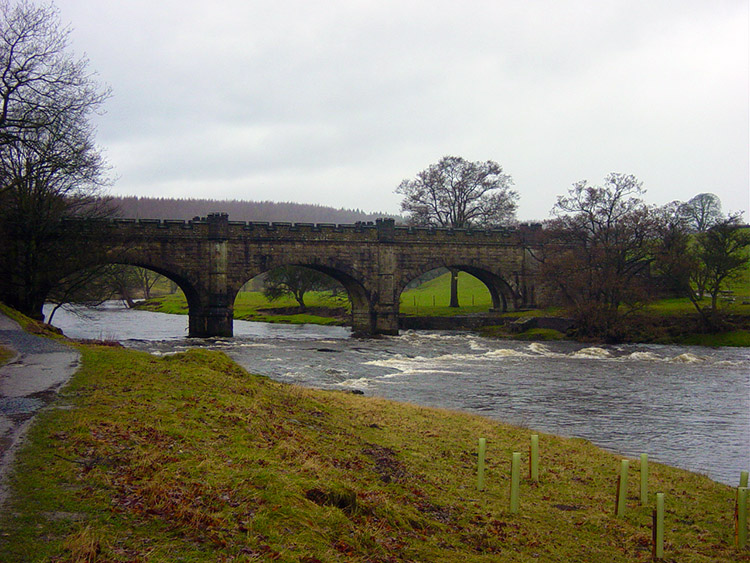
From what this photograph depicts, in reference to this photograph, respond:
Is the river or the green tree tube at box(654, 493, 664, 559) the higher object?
the green tree tube at box(654, 493, 664, 559)

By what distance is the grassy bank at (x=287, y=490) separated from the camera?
6000mm

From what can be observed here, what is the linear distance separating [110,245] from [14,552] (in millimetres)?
34910

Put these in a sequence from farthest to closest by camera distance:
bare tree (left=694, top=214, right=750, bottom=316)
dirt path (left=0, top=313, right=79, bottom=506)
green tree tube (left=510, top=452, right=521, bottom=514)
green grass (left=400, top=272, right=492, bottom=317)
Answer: green grass (left=400, top=272, right=492, bottom=317) < bare tree (left=694, top=214, right=750, bottom=316) < green tree tube (left=510, top=452, right=521, bottom=514) < dirt path (left=0, top=313, right=79, bottom=506)

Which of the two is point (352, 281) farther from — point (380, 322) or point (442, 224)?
point (442, 224)

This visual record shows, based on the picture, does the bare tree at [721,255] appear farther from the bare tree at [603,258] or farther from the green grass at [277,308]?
the green grass at [277,308]

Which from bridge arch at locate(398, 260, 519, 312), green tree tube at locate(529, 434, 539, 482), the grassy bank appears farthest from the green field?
green tree tube at locate(529, 434, 539, 482)

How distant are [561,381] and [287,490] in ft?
66.5

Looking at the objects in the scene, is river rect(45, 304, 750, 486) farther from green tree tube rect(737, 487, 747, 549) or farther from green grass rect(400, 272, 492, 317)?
Result: green grass rect(400, 272, 492, 317)

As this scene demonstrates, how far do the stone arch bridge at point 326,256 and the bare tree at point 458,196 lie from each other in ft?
41.1

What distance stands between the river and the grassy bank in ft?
10.1

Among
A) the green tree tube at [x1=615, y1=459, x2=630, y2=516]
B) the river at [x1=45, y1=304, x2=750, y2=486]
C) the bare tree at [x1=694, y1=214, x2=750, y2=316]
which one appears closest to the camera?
the green tree tube at [x1=615, y1=459, x2=630, y2=516]

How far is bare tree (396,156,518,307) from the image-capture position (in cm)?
6644

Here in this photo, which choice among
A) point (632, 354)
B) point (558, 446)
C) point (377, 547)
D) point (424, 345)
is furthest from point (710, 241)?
point (377, 547)

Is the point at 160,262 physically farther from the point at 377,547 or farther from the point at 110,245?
the point at 377,547
